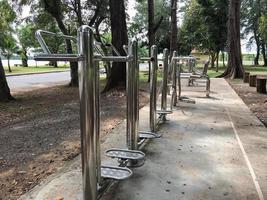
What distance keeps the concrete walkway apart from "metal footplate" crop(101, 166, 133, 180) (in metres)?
0.13

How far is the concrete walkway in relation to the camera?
8.91 feet

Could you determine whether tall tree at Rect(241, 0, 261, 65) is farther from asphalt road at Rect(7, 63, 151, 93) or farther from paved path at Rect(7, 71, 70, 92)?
paved path at Rect(7, 71, 70, 92)

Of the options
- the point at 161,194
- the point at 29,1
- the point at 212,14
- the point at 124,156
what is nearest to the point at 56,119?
the point at 124,156

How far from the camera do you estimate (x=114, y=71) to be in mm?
10977

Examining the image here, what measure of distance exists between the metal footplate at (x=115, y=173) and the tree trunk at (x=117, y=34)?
8.08m

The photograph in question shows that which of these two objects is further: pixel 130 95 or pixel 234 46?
pixel 234 46

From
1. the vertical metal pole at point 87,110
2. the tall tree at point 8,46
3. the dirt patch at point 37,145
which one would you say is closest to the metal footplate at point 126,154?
the dirt patch at point 37,145

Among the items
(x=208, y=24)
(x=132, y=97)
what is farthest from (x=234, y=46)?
(x=132, y=97)

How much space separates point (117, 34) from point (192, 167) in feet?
26.2

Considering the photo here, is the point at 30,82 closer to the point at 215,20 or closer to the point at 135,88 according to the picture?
the point at 215,20

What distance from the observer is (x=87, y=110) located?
215 centimetres

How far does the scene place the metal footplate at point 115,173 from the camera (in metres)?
2.65

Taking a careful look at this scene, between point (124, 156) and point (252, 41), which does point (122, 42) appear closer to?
point (124, 156)

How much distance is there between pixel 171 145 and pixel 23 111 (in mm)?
5824
